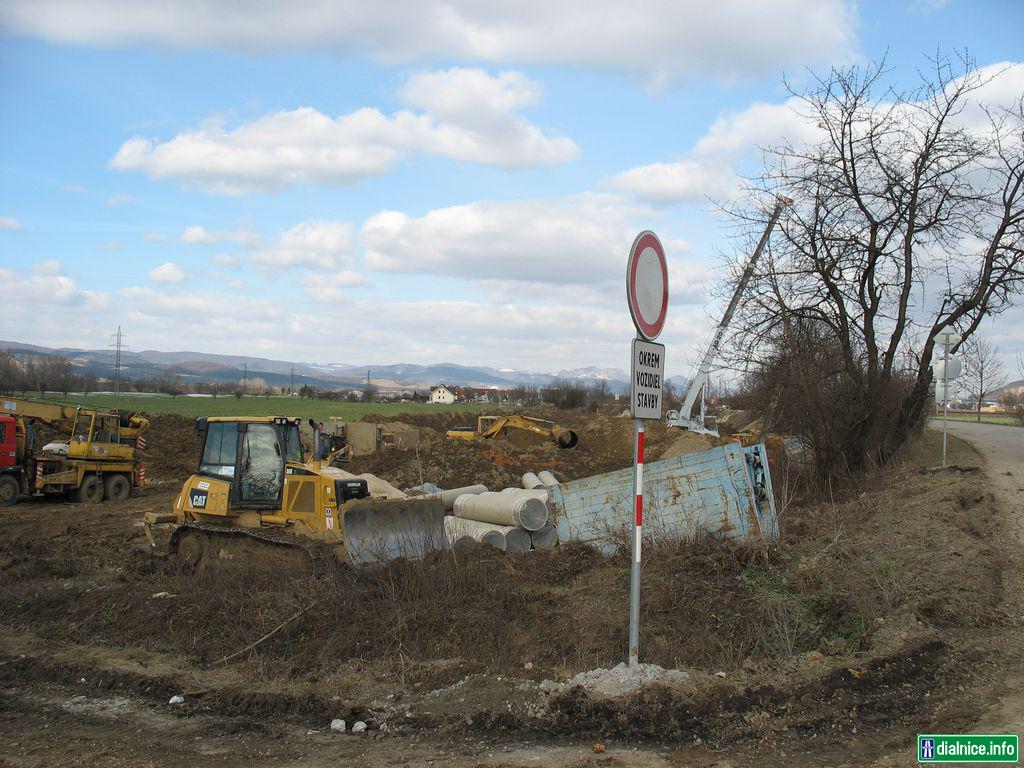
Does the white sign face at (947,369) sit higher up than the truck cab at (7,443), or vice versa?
the white sign face at (947,369)

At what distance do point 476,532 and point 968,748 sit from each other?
27.8 feet

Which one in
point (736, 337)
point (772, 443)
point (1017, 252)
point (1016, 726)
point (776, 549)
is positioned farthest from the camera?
point (772, 443)

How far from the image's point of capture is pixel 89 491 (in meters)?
22.9

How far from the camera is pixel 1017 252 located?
15742mm

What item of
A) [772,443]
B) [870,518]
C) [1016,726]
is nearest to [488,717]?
[1016,726]

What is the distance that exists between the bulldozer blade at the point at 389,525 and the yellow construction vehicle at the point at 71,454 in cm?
1562

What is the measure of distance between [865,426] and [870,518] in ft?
17.6

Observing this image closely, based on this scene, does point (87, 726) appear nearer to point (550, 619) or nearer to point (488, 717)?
point (488, 717)

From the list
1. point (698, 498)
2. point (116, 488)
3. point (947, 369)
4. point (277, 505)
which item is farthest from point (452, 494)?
point (116, 488)

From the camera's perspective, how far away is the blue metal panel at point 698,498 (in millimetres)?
10328

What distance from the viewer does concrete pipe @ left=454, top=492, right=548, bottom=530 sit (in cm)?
1245

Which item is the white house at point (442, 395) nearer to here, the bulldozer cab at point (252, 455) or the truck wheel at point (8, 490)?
the truck wheel at point (8, 490)

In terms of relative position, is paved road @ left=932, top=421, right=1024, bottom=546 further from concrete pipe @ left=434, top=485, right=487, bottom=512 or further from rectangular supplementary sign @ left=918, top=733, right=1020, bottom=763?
concrete pipe @ left=434, top=485, right=487, bottom=512

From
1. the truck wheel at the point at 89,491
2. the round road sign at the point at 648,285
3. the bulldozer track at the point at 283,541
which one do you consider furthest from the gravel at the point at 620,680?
the truck wheel at the point at 89,491
